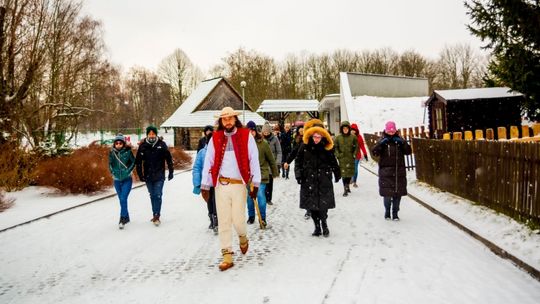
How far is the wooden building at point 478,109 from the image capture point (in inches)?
714

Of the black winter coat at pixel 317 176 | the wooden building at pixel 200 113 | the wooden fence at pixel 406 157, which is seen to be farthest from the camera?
the wooden building at pixel 200 113

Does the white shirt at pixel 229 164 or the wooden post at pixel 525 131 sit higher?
the white shirt at pixel 229 164

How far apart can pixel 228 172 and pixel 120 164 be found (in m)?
3.44

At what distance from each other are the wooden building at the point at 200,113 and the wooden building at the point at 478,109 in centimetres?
1976

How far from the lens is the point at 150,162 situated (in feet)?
25.7

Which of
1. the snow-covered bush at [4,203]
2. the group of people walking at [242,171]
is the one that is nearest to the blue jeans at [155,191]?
the group of people walking at [242,171]

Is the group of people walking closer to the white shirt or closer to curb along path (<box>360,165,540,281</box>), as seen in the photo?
the white shirt

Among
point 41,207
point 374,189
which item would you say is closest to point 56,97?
point 41,207

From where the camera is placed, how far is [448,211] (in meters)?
8.02

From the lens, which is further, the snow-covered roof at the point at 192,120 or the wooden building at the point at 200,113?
the wooden building at the point at 200,113

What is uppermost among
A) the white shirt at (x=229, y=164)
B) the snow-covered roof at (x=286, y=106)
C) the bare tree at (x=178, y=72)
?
the bare tree at (x=178, y=72)

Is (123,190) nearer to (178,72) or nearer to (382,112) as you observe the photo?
(382,112)

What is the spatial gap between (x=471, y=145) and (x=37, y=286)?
768 centimetres

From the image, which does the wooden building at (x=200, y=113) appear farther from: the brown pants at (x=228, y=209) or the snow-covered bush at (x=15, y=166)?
the brown pants at (x=228, y=209)
